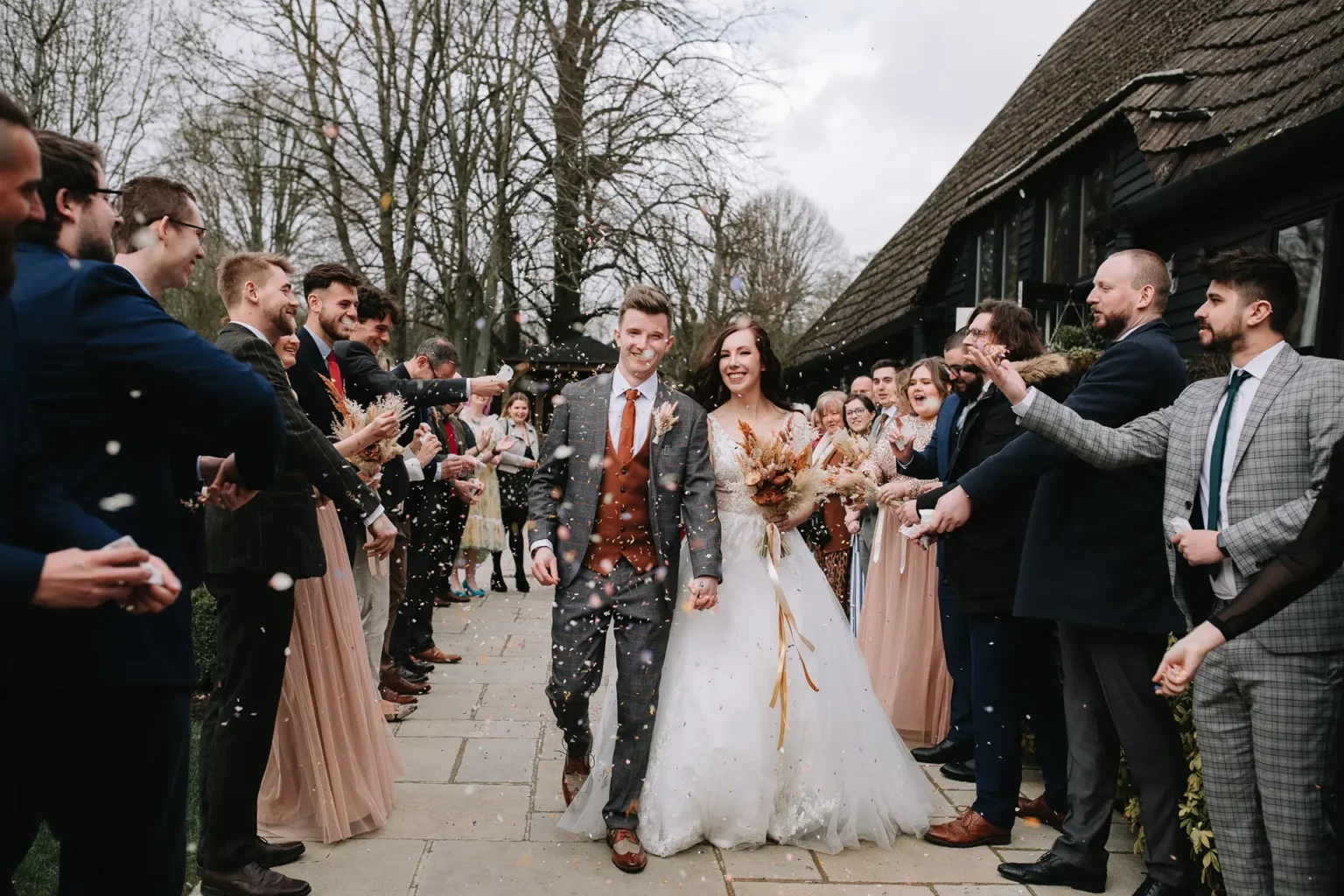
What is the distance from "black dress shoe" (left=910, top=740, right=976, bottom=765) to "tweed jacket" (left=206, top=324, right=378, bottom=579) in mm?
3554

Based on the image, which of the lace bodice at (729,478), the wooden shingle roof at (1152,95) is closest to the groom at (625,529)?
the lace bodice at (729,478)

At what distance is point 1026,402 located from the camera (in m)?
3.74

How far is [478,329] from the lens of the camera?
2009 cm

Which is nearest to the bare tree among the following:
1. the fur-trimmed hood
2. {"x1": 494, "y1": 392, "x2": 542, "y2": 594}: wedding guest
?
{"x1": 494, "y1": 392, "x2": 542, "y2": 594}: wedding guest

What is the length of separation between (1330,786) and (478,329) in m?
18.4

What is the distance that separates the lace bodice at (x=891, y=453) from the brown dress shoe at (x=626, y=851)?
8.49 feet

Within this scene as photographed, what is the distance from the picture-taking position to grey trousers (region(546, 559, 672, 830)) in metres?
4.17

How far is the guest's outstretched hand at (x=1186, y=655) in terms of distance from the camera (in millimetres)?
2820

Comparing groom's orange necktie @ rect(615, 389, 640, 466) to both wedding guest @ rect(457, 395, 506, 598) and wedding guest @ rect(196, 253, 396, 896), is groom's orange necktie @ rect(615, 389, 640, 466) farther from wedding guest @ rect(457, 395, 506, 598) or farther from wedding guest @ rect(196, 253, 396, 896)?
wedding guest @ rect(457, 395, 506, 598)

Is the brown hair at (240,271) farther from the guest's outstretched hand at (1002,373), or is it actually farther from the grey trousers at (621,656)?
the guest's outstretched hand at (1002,373)

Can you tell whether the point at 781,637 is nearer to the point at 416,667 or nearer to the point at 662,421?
the point at 662,421

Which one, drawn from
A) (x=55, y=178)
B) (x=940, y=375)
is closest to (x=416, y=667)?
(x=940, y=375)

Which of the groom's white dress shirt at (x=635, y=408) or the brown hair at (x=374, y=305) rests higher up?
the brown hair at (x=374, y=305)

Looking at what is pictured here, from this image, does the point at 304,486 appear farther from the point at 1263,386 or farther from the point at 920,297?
the point at 920,297
